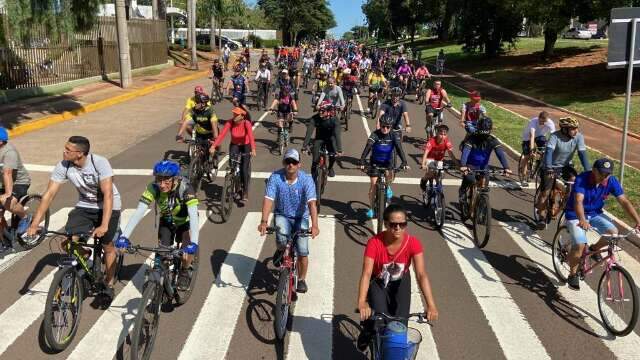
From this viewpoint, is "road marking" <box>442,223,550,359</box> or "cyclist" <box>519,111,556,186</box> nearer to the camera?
"road marking" <box>442,223,550,359</box>

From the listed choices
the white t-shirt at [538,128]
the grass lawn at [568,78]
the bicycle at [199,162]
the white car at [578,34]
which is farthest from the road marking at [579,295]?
the white car at [578,34]

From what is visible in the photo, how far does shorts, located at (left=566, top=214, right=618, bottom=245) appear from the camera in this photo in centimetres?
696

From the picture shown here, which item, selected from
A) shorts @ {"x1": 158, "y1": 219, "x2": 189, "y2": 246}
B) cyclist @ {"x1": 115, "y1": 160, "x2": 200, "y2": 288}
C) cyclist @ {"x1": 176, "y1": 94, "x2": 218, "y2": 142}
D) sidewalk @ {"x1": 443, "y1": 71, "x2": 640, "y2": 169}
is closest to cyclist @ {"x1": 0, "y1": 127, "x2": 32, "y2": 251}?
shorts @ {"x1": 158, "y1": 219, "x2": 189, "y2": 246}

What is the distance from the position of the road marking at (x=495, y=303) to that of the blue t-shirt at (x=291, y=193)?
260 cm

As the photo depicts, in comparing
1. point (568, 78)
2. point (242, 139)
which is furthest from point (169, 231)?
point (568, 78)

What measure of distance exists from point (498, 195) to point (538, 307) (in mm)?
5448

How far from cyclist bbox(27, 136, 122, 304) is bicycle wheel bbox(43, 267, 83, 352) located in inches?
20.8

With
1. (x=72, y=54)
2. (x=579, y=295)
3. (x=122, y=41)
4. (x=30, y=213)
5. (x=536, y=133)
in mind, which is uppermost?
(x=122, y=41)

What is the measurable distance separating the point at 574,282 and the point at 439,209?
282 centimetres

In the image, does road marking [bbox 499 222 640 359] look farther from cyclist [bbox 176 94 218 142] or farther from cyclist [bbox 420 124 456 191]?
cyclist [bbox 176 94 218 142]

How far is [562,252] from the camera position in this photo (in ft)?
25.2

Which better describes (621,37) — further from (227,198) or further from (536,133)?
(227,198)

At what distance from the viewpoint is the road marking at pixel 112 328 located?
557cm

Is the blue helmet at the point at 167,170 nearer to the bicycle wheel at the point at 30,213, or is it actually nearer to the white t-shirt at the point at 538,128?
the bicycle wheel at the point at 30,213
